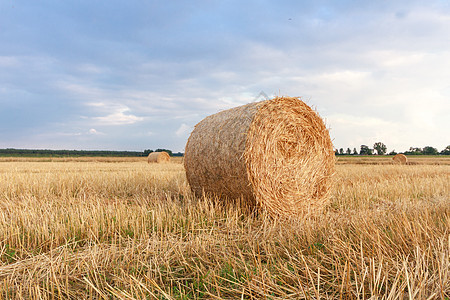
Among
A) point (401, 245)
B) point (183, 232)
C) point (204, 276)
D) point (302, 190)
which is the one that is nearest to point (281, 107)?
point (302, 190)

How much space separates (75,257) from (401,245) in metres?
3.10

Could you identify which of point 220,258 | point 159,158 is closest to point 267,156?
point 220,258

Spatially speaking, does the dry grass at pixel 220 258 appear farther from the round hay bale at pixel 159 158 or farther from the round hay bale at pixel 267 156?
the round hay bale at pixel 159 158

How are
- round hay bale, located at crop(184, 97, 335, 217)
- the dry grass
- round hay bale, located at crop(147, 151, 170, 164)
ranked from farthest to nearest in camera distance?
1. round hay bale, located at crop(147, 151, 170, 164)
2. round hay bale, located at crop(184, 97, 335, 217)
3. the dry grass

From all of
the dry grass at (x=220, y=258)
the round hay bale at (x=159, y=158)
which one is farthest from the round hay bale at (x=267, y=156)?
the round hay bale at (x=159, y=158)

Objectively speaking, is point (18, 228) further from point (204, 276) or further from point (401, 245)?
point (401, 245)

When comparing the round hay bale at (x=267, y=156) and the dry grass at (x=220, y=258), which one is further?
the round hay bale at (x=267, y=156)

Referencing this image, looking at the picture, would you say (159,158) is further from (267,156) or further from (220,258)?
(220,258)

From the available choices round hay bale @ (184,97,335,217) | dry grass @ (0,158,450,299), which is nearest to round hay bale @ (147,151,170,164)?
round hay bale @ (184,97,335,217)

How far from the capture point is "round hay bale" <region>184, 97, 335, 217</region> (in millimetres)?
5137

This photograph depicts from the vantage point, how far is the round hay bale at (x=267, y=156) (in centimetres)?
514

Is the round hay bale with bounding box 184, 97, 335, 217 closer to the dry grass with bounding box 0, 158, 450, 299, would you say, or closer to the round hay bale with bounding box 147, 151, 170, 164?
the dry grass with bounding box 0, 158, 450, 299

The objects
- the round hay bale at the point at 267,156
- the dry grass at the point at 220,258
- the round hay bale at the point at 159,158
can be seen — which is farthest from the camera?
the round hay bale at the point at 159,158

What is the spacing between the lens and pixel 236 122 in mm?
5387
